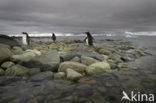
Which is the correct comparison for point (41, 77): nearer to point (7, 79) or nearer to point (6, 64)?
point (7, 79)

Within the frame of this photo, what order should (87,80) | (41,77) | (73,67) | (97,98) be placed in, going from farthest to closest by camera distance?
(73,67), (41,77), (87,80), (97,98)

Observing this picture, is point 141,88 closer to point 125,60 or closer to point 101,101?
point 101,101

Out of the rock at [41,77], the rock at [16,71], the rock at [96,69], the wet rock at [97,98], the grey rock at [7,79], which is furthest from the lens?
the rock at [96,69]

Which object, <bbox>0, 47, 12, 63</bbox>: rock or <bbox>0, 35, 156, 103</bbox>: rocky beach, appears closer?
<bbox>0, 35, 156, 103</bbox>: rocky beach

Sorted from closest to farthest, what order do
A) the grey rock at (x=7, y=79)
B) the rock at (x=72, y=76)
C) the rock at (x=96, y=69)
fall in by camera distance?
the grey rock at (x=7, y=79)
the rock at (x=72, y=76)
the rock at (x=96, y=69)

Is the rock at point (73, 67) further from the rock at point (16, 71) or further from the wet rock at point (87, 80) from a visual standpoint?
the rock at point (16, 71)

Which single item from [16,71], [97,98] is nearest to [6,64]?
[16,71]

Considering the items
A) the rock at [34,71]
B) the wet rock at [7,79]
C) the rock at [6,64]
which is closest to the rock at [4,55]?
the rock at [6,64]

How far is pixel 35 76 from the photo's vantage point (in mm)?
6449

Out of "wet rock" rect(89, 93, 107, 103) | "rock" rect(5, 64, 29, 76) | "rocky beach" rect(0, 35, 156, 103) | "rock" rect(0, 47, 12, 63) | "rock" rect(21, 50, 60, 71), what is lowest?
"wet rock" rect(89, 93, 107, 103)

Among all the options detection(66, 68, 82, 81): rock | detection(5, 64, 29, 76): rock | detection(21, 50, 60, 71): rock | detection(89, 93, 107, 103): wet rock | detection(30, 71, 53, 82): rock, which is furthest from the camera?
detection(21, 50, 60, 71): rock

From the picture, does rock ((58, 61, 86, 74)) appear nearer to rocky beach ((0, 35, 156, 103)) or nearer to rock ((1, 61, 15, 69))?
rocky beach ((0, 35, 156, 103))

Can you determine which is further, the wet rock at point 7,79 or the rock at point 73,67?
the rock at point 73,67

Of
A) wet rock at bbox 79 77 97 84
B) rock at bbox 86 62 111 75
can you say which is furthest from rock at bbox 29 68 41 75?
rock at bbox 86 62 111 75
